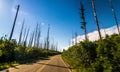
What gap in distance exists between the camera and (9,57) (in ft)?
101

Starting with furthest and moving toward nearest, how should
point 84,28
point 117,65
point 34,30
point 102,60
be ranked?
point 34,30 → point 84,28 → point 102,60 → point 117,65

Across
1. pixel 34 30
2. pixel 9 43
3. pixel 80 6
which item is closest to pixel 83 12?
pixel 80 6


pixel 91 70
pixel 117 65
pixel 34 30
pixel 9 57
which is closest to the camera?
pixel 117 65

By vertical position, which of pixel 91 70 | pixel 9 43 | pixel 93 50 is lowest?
pixel 91 70

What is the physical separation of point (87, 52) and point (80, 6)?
111 ft

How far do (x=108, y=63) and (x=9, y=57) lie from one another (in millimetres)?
24699

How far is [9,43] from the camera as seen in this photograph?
30.0m

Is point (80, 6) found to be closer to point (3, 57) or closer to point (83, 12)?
point (83, 12)

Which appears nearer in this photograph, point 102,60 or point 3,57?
point 102,60

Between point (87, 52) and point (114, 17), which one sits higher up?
point (114, 17)

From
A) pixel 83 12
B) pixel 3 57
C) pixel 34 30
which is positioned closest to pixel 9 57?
pixel 3 57

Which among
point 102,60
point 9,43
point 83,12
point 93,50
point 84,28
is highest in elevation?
point 83,12

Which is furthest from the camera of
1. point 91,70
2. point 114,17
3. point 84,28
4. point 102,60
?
point 84,28

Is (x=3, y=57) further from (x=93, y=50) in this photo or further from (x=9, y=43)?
(x=93, y=50)
